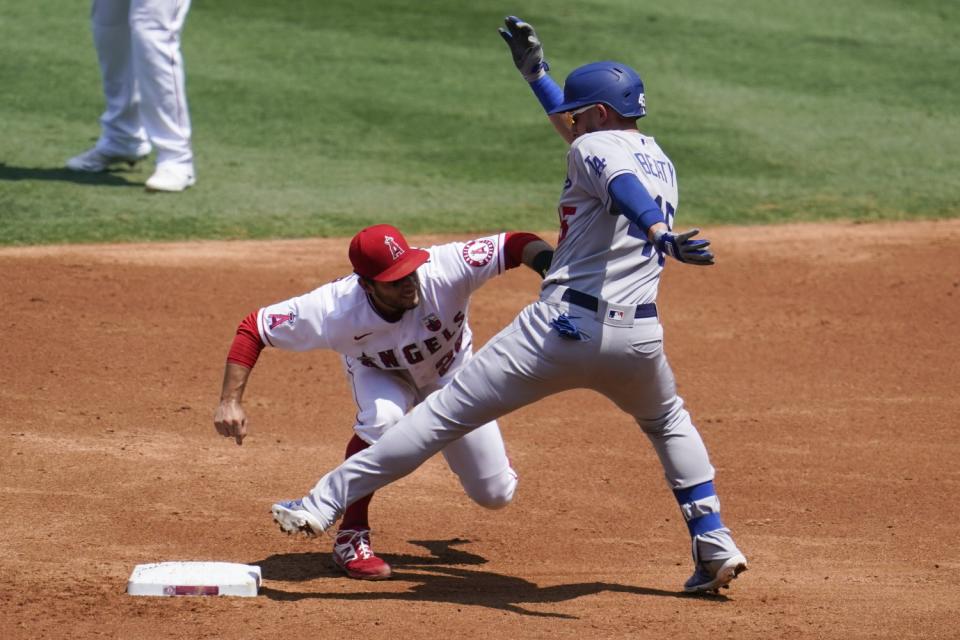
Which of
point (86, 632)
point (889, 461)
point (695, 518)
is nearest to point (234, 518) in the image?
point (86, 632)

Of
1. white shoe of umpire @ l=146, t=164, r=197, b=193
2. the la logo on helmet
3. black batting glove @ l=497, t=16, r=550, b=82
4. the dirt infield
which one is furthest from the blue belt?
white shoe of umpire @ l=146, t=164, r=197, b=193

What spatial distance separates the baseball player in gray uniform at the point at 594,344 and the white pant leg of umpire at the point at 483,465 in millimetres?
550

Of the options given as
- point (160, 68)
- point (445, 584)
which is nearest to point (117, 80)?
point (160, 68)

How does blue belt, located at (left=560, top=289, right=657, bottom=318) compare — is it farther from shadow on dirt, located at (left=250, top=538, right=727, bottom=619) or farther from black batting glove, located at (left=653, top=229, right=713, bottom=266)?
shadow on dirt, located at (left=250, top=538, right=727, bottom=619)

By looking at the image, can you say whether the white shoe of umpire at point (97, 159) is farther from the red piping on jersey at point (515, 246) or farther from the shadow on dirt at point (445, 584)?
the red piping on jersey at point (515, 246)

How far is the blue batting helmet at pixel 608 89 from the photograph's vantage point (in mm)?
4512

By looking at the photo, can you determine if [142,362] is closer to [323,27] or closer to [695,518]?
[695,518]

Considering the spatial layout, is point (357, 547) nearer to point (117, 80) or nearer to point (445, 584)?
point (445, 584)

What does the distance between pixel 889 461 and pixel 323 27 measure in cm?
945

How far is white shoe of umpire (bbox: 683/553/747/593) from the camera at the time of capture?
182 inches

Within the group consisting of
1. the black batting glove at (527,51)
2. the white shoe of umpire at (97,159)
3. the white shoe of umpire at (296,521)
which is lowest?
the white shoe of umpire at (97,159)

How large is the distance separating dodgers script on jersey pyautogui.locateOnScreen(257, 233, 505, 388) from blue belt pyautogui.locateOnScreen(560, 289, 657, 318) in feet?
1.93

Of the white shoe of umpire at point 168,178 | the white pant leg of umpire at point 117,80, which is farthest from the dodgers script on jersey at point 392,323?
the white pant leg of umpire at point 117,80

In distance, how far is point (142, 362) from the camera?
7332 millimetres
